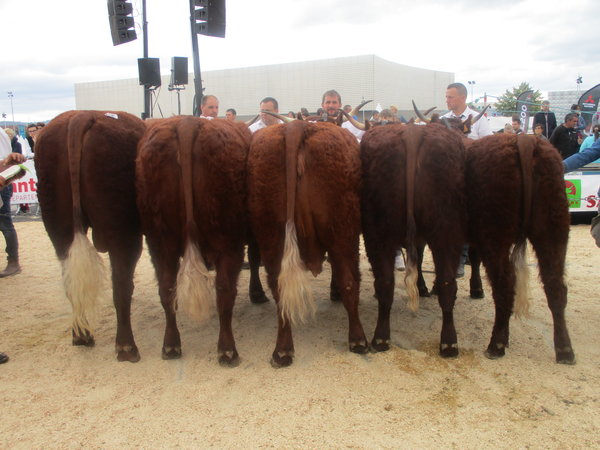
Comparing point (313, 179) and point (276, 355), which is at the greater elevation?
point (313, 179)

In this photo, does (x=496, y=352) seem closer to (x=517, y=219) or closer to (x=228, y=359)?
(x=517, y=219)

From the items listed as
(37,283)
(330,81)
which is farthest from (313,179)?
(330,81)

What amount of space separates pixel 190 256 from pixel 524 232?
2289 mm

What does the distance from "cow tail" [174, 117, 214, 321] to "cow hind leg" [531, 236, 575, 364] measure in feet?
7.49

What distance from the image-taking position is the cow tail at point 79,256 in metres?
3.06

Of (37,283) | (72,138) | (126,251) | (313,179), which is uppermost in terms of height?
(72,138)

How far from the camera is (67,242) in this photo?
330cm

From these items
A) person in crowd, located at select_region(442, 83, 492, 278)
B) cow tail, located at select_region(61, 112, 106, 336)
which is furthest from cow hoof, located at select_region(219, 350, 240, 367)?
person in crowd, located at select_region(442, 83, 492, 278)

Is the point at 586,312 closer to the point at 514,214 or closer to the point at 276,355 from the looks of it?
the point at 514,214

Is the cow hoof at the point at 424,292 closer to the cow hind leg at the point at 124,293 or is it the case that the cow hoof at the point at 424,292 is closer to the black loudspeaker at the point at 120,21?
the cow hind leg at the point at 124,293

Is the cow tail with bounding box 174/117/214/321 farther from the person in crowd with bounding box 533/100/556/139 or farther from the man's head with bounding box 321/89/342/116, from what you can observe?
the person in crowd with bounding box 533/100/556/139

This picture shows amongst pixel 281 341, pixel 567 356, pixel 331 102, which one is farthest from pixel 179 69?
pixel 567 356

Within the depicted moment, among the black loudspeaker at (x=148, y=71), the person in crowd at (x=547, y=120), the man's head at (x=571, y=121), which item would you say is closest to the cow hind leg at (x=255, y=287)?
the black loudspeaker at (x=148, y=71)

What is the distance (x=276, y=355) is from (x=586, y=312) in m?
2.91
